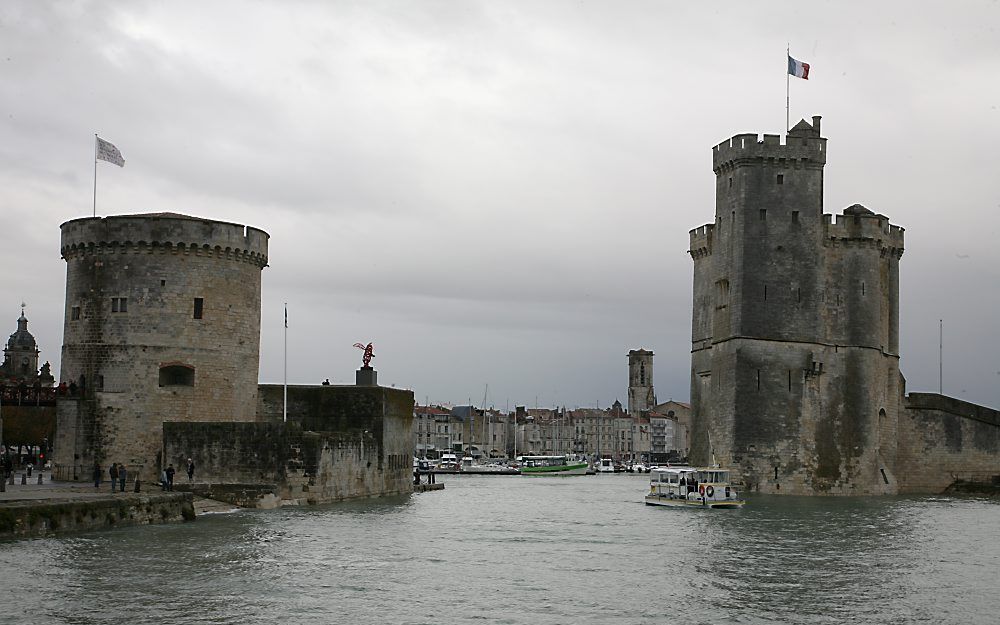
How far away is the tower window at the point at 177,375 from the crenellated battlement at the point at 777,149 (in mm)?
25834

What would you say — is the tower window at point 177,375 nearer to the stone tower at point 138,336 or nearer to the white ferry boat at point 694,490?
the stone tower at point 138,336

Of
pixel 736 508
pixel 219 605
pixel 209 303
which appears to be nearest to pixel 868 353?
pixel 736 508

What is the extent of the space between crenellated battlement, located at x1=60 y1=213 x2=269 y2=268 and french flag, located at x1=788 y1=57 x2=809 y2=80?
25.5 metres

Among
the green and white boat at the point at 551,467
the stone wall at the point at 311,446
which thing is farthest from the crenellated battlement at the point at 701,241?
the green and white boat at the point at 551,467

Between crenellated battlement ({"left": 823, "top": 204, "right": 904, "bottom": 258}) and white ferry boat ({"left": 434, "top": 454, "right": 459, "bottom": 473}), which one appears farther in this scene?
white ferry boat ({"left": 434, "top": 454, "right": 459, "bottom": 473})

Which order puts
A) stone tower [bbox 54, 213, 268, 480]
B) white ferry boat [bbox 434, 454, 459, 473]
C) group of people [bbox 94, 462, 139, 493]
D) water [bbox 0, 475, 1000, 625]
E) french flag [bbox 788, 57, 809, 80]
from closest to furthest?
1. water [bbox 0, 475, 1000, 625]
2. group of people [bbox 94, 462, 139, 493]
3. stone tower [bbox 54, 213, 268, 480]
4. french flag [bbox 788, 57, 809, 80]
5. white ferry boat [bbox 434, 454, 459, 473]

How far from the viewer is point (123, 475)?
33.7 meters

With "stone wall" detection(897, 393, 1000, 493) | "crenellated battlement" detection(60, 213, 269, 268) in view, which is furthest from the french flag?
"crenellated battlement" detection(60, 213, 269, 268)

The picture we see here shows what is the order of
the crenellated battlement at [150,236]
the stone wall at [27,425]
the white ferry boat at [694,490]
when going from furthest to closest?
the stone wall at [27,425] → the white ferry boat at [694,490] → the crenellated battlement at [150,236]

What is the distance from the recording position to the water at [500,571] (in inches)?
774

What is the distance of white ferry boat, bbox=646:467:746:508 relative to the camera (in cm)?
4375

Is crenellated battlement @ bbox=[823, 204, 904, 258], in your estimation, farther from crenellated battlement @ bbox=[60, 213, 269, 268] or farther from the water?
crenellated battlement @ bbox=[60, 213, 269, 268]

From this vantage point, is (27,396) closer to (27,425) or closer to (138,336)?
(138,336)

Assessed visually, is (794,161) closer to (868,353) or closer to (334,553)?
(868,353)
